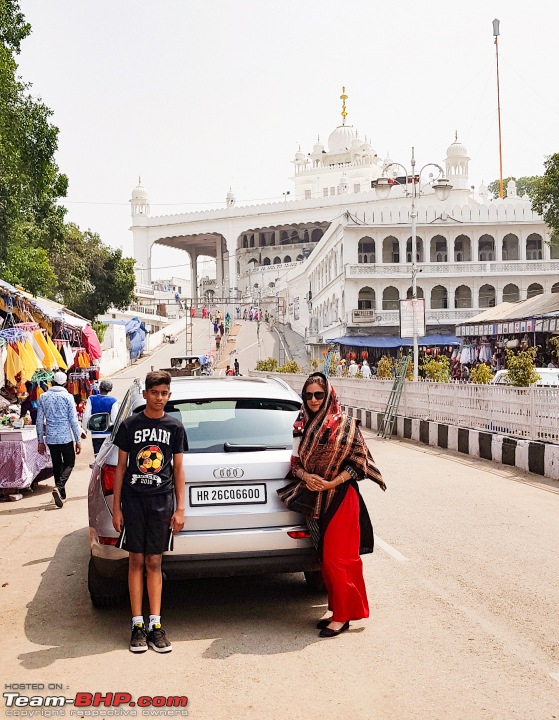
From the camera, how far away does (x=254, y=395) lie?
19.2 ft

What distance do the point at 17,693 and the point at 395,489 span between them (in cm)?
769

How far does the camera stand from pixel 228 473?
523 centimetres

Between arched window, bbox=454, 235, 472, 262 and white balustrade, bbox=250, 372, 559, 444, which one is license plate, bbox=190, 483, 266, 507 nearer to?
white balustrade, bbox=250, 372, 559, 444

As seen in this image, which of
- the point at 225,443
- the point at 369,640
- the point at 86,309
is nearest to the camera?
the point at 369,640

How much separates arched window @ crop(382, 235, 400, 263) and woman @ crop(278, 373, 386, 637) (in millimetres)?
53485

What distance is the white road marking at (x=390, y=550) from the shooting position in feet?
23.6

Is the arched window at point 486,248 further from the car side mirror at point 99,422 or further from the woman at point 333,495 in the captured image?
the woman at point 333,495

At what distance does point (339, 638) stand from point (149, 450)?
154 cm

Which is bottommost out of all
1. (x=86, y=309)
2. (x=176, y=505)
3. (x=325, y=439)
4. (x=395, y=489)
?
(x=395, y=489)

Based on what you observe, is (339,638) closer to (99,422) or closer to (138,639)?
(138,639)

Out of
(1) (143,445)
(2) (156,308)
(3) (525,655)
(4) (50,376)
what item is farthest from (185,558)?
(2) (156,308)

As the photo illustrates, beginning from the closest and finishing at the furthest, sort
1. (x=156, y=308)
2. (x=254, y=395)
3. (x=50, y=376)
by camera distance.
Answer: (x=254, y=395) < (x=50, y=376) < (x=156, y=308)

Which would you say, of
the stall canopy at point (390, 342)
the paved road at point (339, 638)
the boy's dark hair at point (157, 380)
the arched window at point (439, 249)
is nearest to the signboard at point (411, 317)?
the paved road at point (339, 638)

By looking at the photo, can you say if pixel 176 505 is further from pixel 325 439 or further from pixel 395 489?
pixel 395 489
